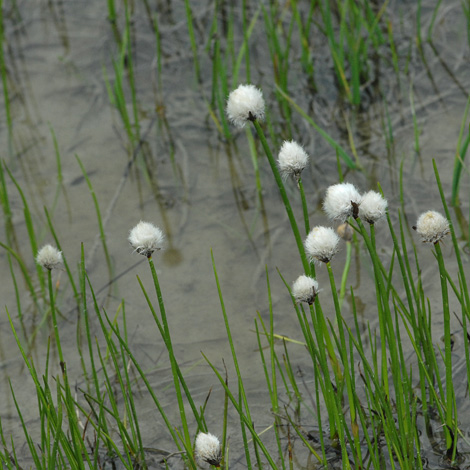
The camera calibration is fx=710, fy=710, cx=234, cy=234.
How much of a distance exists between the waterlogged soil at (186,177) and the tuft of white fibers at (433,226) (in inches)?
28.2

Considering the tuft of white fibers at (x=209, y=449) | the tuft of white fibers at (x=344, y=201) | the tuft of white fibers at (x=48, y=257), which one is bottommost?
the tuft of white fibers at (x=209, y=449)

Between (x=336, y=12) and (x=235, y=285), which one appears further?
(x=336, y=12)

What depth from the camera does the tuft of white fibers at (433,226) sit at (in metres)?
1.61

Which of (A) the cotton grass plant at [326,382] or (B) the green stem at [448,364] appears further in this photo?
(B) the green stem at [448,364]

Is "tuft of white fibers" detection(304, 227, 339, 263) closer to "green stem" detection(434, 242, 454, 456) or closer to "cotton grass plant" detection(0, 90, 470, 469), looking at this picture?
"cotton grass plant" detection(0, 90, 470, 469)

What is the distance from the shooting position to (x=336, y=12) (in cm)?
443

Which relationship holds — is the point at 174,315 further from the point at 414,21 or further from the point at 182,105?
the point at 414,21

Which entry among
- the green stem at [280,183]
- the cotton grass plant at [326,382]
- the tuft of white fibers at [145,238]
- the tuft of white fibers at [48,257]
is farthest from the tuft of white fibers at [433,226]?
the tuft of white fibers at [48,257]

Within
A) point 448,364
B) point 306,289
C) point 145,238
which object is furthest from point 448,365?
point 145,238

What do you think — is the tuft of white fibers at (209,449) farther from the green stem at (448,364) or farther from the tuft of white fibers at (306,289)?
the green stem at (448,364)

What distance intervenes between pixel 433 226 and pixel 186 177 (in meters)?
2.01

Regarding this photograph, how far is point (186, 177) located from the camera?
11.4 feet

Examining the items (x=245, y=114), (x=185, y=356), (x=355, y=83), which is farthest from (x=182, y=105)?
(x=245, y=114)

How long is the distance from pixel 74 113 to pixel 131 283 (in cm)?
143
